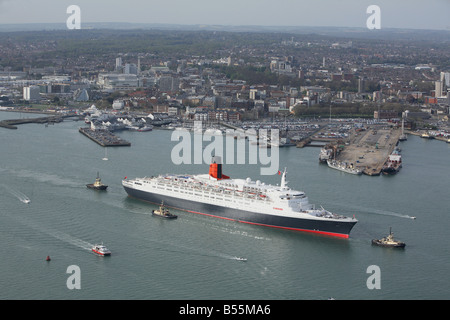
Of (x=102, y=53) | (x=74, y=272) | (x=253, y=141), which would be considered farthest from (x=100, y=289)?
(x=102, y=53)

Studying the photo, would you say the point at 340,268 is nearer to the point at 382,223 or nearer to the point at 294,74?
the point at 382,223

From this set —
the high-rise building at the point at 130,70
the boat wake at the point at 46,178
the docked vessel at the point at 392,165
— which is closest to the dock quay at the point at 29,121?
the boat wake at the point at 46,178

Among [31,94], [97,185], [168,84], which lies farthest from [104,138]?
[168,84]

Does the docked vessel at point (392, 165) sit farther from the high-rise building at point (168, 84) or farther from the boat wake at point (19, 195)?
the high-rise building at point (168, 84)

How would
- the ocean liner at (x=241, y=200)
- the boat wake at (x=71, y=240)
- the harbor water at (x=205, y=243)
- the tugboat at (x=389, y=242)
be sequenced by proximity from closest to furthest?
the harbor water at (x=205, y=243), the boat wake at (x=71, y=240), the tugboat at (x=389, y=242), the ocean liner at (x=241, y=200)

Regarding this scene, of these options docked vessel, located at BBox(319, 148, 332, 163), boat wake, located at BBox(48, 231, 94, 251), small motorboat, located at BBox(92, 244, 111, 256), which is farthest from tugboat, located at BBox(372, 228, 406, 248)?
docked vessel, located at BBox(319, 148, 332, 163)

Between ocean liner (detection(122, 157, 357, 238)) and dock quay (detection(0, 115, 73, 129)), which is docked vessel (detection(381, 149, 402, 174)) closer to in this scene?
ocean liner (detection(122, 157, 357, 238))
